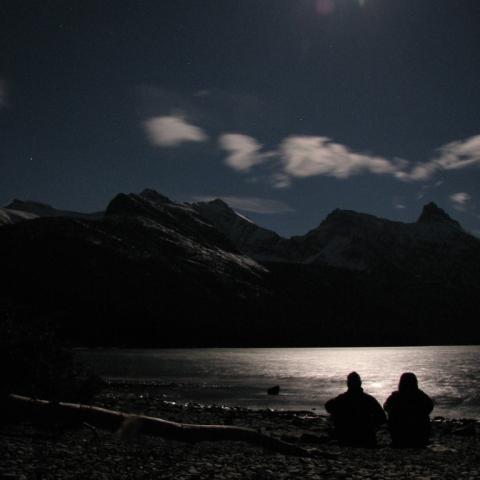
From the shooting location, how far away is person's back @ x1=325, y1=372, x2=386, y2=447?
62.3 ft

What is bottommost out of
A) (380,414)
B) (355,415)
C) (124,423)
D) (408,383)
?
(124,423)

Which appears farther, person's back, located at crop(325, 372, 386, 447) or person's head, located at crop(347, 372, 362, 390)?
person's back, located at crop(325, 372, 386, 447)

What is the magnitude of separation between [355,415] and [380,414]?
0.81m

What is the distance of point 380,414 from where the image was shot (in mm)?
19062

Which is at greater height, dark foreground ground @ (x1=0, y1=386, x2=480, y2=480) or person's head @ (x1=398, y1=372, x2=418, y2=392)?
person's head @ (x1=398, y1=372, x2=418, y2=392)

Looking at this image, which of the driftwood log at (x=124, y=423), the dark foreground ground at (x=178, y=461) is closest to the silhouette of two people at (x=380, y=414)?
the dark foreground ground at (x=178, y=461)

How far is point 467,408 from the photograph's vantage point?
59.2 metres

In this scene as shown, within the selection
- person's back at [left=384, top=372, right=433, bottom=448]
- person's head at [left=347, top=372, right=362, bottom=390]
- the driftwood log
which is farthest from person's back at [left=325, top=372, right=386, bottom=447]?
the driftwood log

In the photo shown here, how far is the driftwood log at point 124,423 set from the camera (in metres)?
17.8

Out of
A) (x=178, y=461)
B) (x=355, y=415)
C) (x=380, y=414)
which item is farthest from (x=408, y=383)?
(x=178, y=461)

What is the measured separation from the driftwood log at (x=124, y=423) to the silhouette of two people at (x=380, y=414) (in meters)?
2.76

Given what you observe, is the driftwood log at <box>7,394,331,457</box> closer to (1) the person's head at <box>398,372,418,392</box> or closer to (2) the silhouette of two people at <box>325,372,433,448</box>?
(2) the silhouette of two people at <box>325,372,433,448</box>

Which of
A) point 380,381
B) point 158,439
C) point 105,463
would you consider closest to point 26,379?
point 158,439

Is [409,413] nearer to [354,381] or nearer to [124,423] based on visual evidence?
[354,381]
